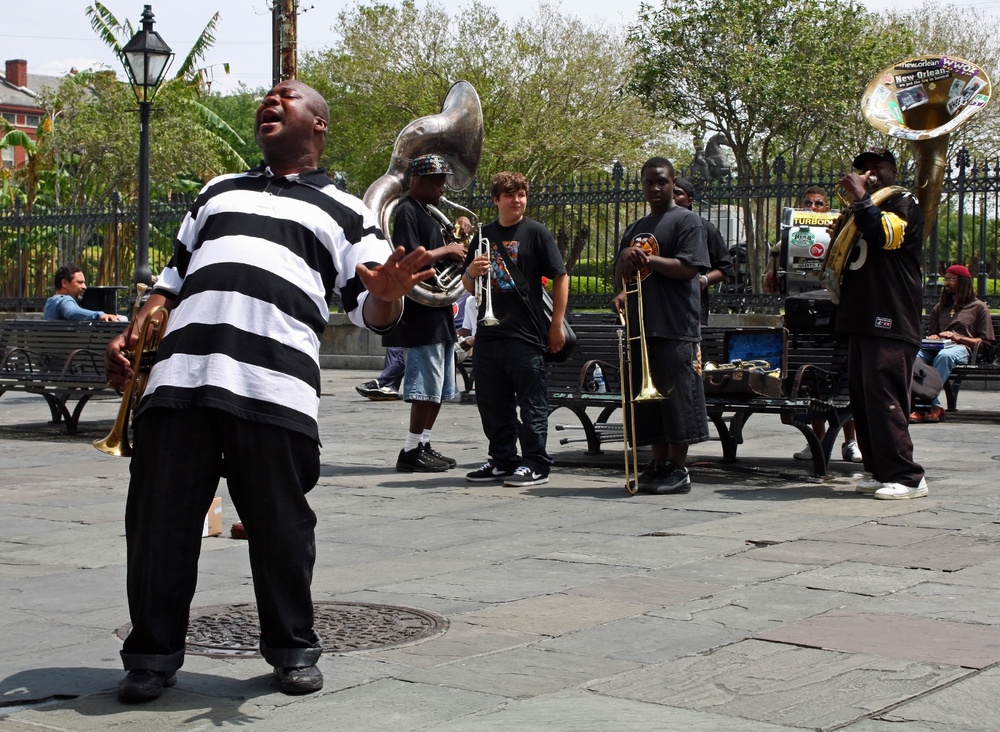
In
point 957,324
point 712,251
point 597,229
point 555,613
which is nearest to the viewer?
point 555,613

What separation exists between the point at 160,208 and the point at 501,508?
14724mm

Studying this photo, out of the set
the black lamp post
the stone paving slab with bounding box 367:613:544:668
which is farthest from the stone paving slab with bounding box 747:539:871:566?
the black lamp post

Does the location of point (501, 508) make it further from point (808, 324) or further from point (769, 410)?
point (808, 324)

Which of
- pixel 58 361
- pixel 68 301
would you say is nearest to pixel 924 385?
pixel 58 361

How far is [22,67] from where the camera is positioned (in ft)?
385

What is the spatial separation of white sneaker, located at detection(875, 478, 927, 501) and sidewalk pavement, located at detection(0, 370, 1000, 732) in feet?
0.30

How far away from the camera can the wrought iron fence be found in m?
15.9

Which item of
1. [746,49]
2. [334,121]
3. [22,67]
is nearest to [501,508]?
[746,49]

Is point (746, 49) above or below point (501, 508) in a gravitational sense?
above

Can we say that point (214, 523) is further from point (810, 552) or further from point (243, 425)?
point (243, 425)

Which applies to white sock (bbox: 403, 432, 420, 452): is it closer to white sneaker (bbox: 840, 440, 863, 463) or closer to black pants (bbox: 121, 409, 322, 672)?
white sneaker (bbox: 840, 440, 863, 463)

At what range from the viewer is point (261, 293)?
391 centimetres

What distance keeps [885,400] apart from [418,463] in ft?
9.96

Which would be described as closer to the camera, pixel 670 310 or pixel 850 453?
pixel 670 310
